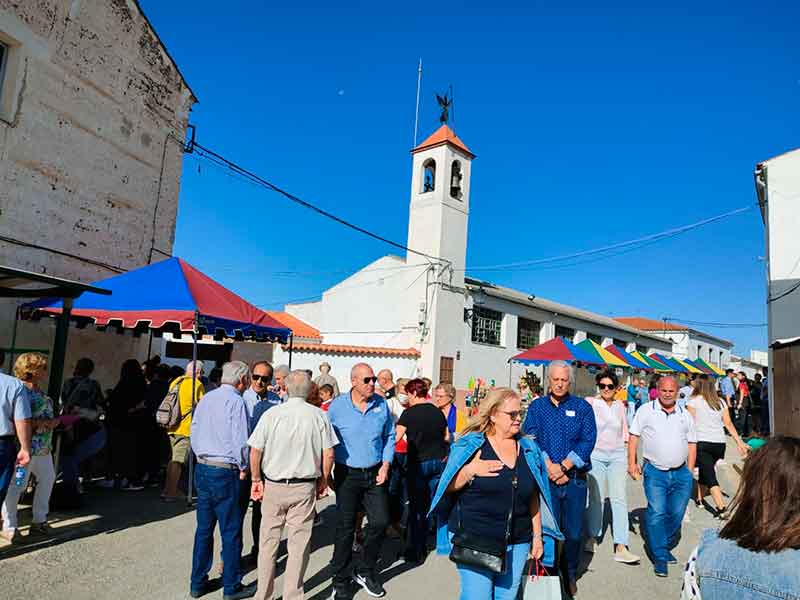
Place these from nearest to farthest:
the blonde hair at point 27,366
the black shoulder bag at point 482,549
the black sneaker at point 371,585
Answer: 1. the black shoulder bag at point 482,549
2. the black sneaker at point 371,585
3. the blonde hair at point 27,366

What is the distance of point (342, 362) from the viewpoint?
20.9 metres

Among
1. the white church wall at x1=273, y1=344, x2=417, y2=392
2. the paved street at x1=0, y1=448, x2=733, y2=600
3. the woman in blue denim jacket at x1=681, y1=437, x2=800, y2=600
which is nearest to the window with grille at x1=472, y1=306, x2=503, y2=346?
the white church wall at x1=273, y1=344, x2=417, y2=392

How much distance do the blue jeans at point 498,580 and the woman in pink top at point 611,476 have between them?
2.99m

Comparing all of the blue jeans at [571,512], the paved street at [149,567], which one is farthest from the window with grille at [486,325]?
the blue jeans at [571,512]

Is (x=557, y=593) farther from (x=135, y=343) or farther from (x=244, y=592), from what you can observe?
(x=135, y=343)

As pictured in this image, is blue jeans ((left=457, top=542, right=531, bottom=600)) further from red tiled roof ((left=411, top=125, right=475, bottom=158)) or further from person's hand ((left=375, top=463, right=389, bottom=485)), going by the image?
red tiled roof ((left=411, top=125, right=475, bottom=158))

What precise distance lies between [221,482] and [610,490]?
13.6 feet

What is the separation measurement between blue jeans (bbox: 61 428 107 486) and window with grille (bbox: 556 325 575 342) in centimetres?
2641

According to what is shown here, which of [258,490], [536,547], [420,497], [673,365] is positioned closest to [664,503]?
[420,497]

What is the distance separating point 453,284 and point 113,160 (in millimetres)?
14125

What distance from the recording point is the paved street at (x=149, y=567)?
4.58 metres

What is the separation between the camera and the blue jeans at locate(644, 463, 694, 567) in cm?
555

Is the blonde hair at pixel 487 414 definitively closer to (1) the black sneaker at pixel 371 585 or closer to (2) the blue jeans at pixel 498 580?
(2) the blue jeans at pixel 498 580

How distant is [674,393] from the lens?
5742 mm
